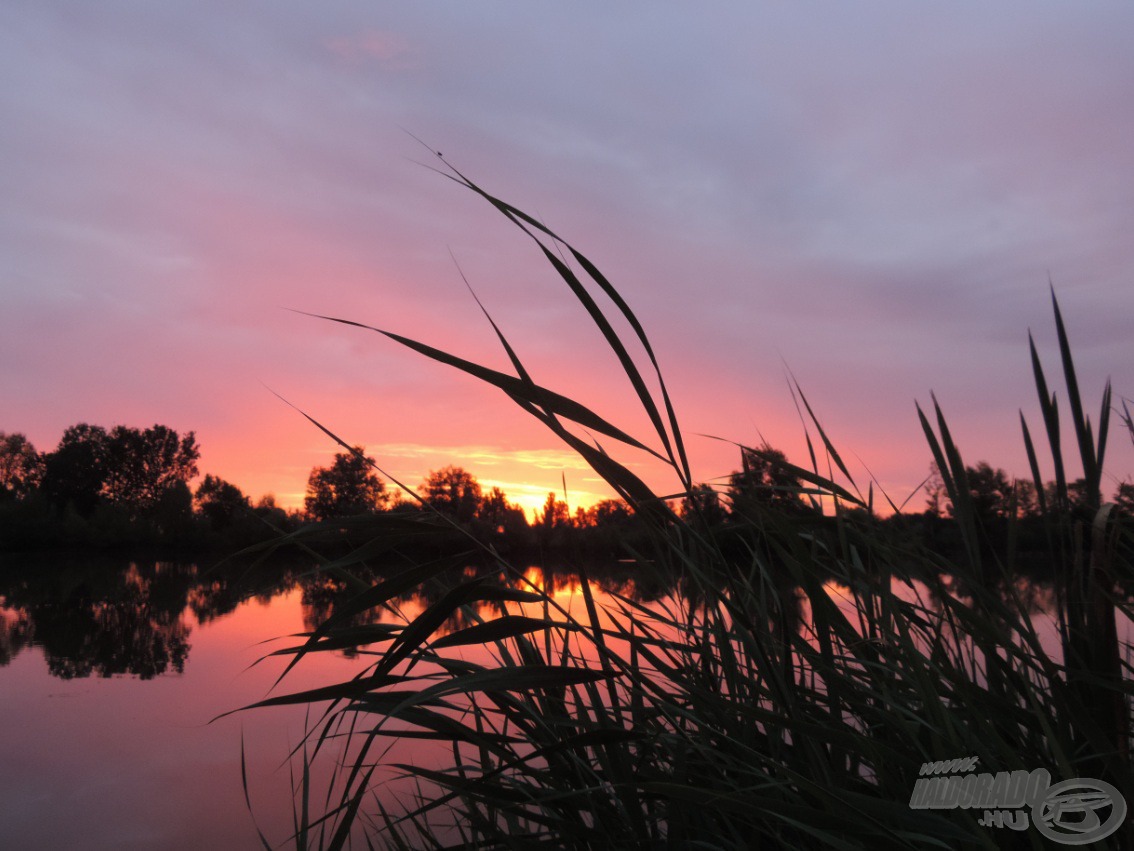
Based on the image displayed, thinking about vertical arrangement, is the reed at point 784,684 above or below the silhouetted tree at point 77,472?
below

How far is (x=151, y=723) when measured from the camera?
4.87 meters

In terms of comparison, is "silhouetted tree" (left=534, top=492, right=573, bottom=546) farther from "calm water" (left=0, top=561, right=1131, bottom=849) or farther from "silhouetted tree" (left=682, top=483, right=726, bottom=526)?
"silhouetted tree" (left=682, top=483, right=726, bottom=526)

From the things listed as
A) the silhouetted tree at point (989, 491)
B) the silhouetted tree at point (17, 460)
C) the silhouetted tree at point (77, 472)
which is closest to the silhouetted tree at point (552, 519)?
the silhouetted tree at point (989, 491)

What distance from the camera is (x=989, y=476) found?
1.46 meters

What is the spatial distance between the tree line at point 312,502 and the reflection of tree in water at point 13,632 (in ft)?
7.09

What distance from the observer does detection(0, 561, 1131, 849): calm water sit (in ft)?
11.0

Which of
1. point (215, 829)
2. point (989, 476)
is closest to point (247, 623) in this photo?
point (215, 829)

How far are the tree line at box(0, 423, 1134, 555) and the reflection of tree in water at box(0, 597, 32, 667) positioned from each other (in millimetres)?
2162

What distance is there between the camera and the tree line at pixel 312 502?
1.11 metres

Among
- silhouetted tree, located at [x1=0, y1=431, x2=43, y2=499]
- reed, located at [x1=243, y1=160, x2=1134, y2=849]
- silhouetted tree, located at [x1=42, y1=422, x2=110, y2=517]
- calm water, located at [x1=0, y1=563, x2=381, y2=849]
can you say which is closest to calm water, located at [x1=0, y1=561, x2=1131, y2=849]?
calm water, located at [x1=0, y1=563, x2=381, y2=849]

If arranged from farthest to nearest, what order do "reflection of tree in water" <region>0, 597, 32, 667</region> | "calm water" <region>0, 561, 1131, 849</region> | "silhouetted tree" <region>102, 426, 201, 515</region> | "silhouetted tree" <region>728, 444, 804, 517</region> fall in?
"silhouetted tree" <region>102, 426, 201, 515</region>, "reflection of tree in water" <region>0, 597, 32, 667</region>, "calm water" <region>0, 561, 1131, 849</region>, "silhouetted tree" <region>728, 444, 804, 517</region>

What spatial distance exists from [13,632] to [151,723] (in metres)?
4.35

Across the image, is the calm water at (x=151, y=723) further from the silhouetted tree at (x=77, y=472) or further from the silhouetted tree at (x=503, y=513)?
the silhouetted tree at (x=77, y=472)

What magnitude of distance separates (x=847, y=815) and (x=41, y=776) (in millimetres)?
4772
